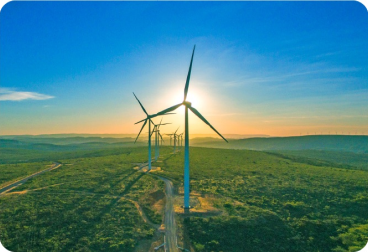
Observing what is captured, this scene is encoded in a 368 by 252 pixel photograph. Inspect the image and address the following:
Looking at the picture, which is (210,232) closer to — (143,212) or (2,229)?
(143,212)

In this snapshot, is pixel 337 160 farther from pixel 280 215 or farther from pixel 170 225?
pixel 170 225

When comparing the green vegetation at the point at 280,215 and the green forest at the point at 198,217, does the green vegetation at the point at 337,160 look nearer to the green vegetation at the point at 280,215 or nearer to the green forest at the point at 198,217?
the green vegetation at the point at 280,215

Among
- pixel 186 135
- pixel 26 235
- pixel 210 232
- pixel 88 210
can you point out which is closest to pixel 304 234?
pixel 210 232

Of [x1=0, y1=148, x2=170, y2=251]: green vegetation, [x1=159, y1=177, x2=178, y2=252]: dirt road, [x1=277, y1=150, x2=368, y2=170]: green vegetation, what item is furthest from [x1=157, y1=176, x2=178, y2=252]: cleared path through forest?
[x1=277, y1=150, x2=368, y2=170]: green vegetation

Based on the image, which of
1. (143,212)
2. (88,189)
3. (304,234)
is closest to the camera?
(304,234)

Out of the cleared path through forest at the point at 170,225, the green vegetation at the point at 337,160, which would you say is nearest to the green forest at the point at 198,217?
the cleared path through forest at the point at 170,225

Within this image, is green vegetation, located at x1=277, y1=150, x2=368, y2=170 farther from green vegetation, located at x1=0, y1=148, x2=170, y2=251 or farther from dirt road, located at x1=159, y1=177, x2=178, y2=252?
green vegetation, located at x1=0, y1=148, x2=170, y2=251
